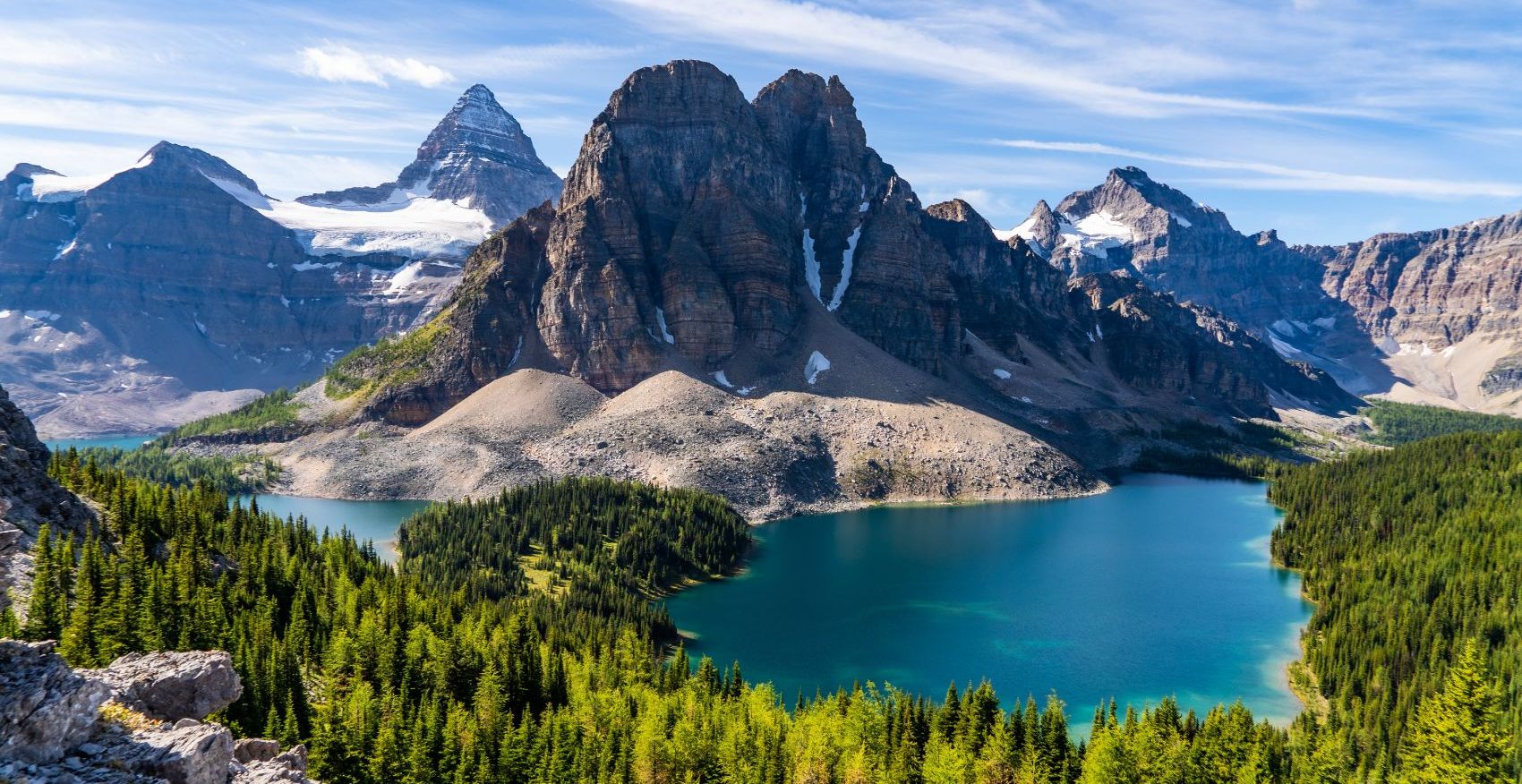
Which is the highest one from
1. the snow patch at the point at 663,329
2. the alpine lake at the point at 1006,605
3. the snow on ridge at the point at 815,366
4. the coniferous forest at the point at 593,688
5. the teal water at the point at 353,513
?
the snow patch at the point at 663,329

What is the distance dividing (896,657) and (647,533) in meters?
40.7

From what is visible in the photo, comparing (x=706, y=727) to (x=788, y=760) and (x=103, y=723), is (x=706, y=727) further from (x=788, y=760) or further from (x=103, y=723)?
(x=103, y=723)

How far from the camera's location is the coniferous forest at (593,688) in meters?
44.9

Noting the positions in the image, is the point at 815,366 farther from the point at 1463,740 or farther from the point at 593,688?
the point at 1463,740

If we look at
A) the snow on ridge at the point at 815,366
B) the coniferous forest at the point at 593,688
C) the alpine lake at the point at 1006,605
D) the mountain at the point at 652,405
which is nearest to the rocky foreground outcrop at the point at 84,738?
the coniferous forest at the point at 593,688

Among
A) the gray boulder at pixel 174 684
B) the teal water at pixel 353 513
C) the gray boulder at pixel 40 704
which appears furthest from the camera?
the teal water at pixel 353 513

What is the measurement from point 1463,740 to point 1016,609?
44104 millimetres

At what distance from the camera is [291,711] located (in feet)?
142

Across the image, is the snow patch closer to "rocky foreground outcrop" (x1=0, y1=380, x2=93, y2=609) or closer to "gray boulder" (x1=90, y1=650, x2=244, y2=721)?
"rocky foreground outcrop" (x1=0, y1=380, x2=93, y2=609)

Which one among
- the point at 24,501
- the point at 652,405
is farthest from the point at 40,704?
the point at 652,405

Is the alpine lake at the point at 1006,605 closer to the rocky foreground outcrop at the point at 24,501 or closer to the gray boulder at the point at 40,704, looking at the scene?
the rocky foreground outcrop at the point at 24,501

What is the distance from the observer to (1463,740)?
51.1 meters

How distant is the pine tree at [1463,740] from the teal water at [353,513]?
101 m

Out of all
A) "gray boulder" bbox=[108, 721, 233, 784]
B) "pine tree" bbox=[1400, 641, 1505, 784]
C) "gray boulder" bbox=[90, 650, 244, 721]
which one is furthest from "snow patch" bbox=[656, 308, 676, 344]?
"gray boulder" bbox=[108, 721, 233, 784]
